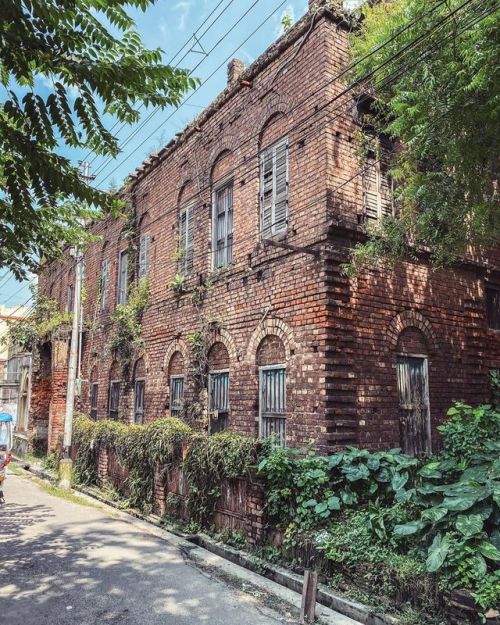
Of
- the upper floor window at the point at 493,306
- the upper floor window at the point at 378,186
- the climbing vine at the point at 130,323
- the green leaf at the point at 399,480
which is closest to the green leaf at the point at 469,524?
the green leaf at the point at 399,480

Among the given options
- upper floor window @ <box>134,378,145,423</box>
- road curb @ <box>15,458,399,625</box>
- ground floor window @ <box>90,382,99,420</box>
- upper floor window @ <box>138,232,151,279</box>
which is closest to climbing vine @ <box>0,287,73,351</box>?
ground floor window @ <box>90,382,99,420</box>

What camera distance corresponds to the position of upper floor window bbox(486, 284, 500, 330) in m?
11.2

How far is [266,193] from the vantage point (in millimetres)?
10055

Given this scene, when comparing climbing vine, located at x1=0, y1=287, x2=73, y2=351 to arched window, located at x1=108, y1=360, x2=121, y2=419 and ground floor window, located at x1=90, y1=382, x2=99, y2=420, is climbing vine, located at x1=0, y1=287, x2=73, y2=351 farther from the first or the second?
arched window, located at x1=108, y1=360, x2=121, y2=419

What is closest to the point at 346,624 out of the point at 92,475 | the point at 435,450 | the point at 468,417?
the point at 468,417

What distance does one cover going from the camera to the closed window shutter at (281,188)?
373 inches

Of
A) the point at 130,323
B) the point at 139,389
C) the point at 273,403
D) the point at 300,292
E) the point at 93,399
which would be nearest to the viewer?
the point at 300,292

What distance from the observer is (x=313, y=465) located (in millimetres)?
7266

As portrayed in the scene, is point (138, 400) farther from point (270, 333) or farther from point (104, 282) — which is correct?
point (270, 333)

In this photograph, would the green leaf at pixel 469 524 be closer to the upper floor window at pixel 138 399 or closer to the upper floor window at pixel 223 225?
the upper floor window at pixel 223 225

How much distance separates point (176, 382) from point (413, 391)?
18.3 feet

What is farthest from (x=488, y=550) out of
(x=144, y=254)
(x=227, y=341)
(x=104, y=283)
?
(x=104, y=283)

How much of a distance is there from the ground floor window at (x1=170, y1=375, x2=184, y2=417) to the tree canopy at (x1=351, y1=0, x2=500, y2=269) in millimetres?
5660

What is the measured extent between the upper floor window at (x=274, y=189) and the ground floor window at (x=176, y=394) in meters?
4.28
